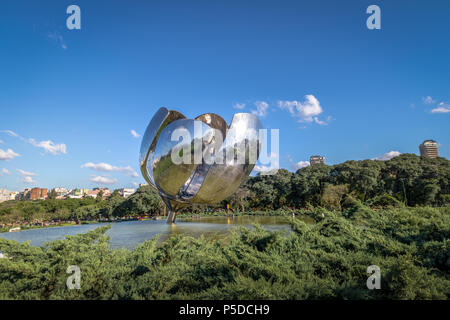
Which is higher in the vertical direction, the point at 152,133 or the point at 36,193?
the point at 152,133

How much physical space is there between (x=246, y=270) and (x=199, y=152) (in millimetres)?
5183

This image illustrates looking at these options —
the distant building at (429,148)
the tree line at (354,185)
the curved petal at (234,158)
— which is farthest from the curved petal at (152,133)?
the distant building at (429,148)

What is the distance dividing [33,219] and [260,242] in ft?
158

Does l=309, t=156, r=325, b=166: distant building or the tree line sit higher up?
l=309, t=156, r=325, b=166: distant building

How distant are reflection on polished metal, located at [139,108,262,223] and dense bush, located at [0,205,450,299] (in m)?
3.52

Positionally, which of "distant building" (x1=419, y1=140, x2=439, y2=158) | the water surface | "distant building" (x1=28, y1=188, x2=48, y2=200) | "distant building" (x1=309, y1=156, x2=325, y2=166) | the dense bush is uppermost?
"distant building" (x1=419, y1=140, x2=439, y2=158)

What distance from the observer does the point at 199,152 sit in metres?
7.87

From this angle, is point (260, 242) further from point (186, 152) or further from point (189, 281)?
point (186, 152)

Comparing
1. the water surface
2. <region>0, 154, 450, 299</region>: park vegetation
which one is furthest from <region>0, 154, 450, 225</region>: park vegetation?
<region>0, 154, 450, 299</region>: park vegetation

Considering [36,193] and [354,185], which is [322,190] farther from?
[36,193]

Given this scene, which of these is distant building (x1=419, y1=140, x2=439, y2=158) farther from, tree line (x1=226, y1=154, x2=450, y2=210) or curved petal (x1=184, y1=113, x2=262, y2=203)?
curved petal (x1=184, y1=113, x2=262, y2=203)

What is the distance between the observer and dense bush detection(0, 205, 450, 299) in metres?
2.42

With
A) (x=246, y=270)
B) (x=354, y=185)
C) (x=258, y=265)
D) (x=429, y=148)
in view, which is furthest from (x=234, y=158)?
(x=429, y=148)
